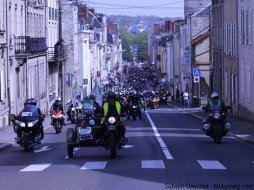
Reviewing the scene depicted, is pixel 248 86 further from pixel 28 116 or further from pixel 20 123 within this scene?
pixel 20 123

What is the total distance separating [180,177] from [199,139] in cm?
1480

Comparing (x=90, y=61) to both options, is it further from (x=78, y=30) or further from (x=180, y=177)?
(x=180, y=177)

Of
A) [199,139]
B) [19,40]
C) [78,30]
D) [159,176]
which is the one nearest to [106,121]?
[159,176]

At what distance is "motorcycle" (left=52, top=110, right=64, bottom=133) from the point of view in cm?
3875

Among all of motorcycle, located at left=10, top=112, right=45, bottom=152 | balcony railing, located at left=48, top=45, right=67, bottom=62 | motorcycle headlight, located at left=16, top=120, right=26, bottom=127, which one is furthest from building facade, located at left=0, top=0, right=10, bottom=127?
balcony railing, located at left=48, top=45, right=67, bottom=62

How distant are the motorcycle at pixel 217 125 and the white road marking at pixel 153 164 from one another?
7822mm

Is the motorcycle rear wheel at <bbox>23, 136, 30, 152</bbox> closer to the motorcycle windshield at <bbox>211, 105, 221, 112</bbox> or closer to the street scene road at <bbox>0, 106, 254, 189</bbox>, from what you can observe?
the street scene road at <bbox>0, 106, 254, 189</bbox>

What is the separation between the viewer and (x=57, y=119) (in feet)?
128

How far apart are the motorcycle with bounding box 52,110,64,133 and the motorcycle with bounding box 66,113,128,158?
16025 millimetres

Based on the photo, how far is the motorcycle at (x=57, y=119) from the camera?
38750mm

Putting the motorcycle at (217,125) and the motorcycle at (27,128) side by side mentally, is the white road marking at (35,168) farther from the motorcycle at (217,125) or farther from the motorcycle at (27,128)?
the motorcycle at (217,125)

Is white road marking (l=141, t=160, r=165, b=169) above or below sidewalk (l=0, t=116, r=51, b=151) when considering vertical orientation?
above

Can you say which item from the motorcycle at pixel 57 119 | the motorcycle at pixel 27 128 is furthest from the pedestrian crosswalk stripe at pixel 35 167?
the motorcycle at pixel 57 119

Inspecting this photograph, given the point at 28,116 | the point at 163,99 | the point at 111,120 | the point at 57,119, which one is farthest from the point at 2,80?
the point at 163,99
